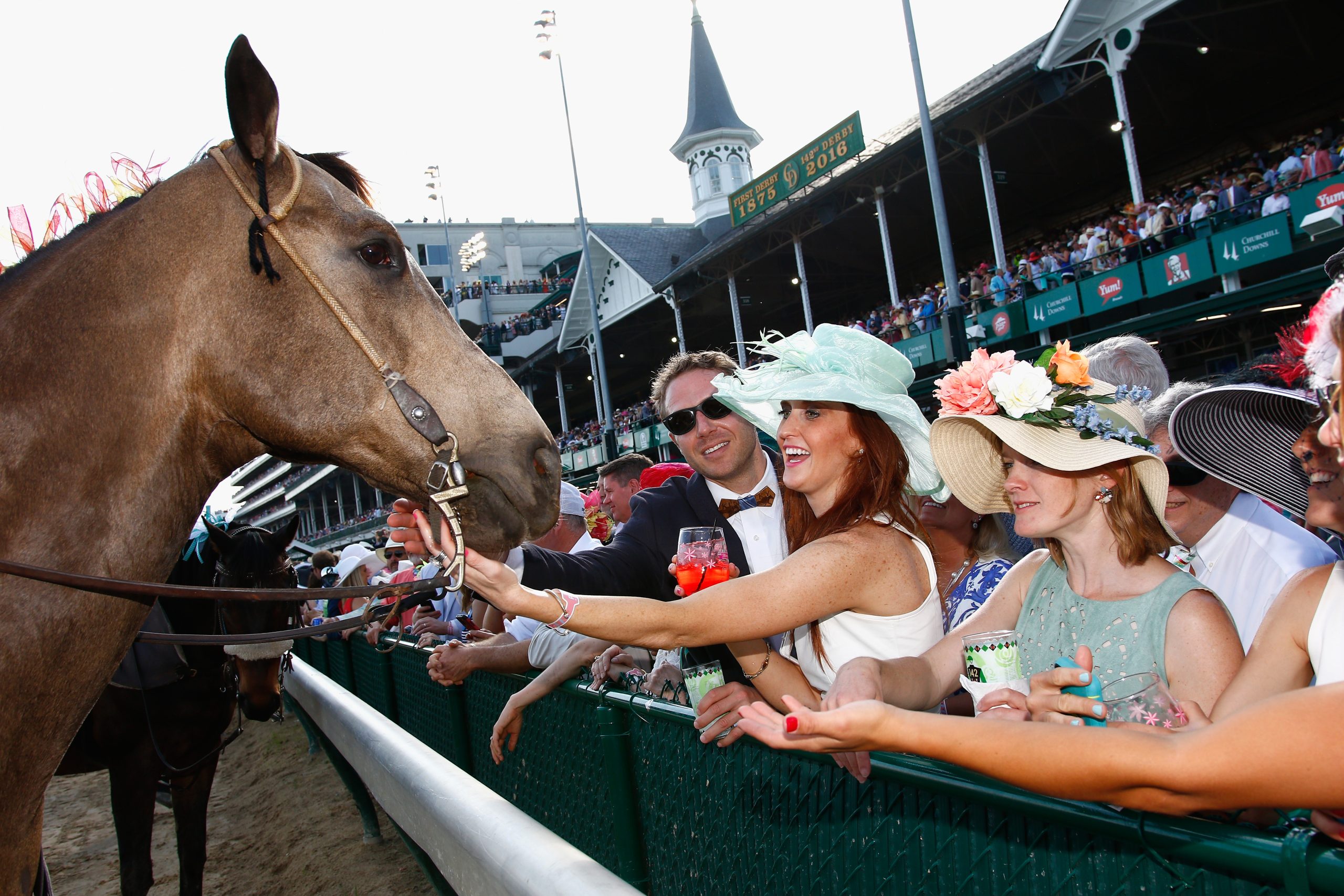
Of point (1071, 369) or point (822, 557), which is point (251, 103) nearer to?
point (822, 557)

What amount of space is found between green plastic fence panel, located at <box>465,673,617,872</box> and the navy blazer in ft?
1.51

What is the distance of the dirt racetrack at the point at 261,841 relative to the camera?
4926 mm

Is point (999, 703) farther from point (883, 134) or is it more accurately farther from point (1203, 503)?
point (883, 134)

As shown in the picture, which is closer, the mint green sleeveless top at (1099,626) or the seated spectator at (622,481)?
the mint green sleeveless top at (1099,626)

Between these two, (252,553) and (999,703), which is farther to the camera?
(252,553)

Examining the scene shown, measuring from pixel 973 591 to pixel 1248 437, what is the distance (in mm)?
955

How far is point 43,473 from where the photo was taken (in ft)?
5.81

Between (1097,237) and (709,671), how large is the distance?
16838mm

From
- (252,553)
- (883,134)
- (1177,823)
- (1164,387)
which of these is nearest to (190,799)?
(252,553)

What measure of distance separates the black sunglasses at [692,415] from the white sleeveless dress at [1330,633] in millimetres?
2016

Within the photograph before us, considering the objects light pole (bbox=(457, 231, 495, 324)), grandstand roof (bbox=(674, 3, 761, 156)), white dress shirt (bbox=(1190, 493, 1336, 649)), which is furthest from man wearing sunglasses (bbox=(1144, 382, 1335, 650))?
light pole (bbox=(457, 231, 495, 324))

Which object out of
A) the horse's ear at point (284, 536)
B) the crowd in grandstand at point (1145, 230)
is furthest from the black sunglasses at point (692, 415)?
the crowd in grandstand at point (1145, 230)

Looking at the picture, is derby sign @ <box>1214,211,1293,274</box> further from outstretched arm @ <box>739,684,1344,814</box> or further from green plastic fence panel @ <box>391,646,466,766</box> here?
outstretched arm @ <box>739,684,1344,814</box>

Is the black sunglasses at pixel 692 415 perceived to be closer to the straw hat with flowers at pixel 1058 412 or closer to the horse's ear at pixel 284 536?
the straw hat with flowers at pixel 1058 412
